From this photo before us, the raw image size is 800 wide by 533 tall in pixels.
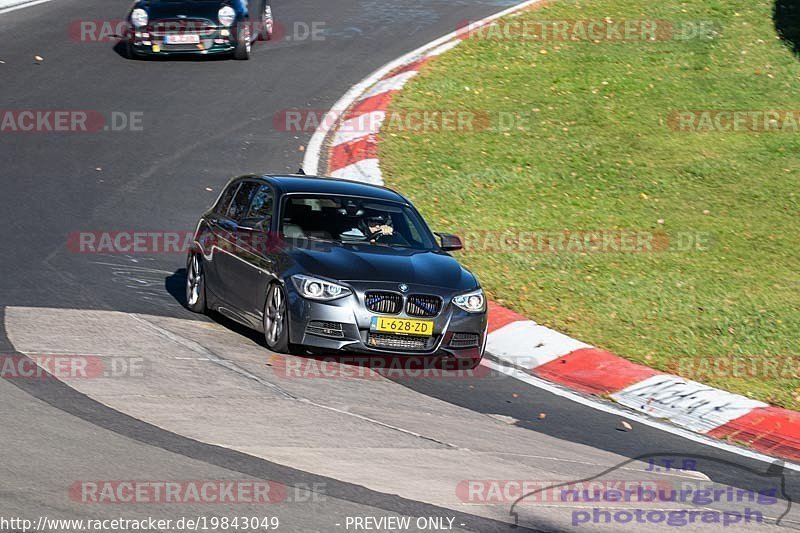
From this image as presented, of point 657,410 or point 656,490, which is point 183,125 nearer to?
point 657,410

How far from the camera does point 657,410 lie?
9930 millimetres

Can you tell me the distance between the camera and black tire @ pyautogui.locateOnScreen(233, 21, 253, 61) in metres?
21.8

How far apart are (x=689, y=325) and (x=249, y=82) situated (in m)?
11.0

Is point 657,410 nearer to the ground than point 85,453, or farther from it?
nearer to the ground

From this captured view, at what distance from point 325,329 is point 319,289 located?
336mm

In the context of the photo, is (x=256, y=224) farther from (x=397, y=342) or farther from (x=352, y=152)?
(x=352, y=152)

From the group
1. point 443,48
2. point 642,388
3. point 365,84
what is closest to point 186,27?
point 365,84

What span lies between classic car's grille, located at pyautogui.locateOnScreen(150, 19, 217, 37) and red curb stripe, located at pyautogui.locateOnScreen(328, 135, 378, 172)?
5303 millimetres

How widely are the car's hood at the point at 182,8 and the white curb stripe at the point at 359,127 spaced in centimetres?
452

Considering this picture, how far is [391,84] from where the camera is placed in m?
20.2

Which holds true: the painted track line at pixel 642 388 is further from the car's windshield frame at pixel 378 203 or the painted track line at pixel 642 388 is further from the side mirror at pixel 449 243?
the car's windshield frame at pixel 378 203

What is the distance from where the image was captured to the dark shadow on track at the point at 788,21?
72.2 feet

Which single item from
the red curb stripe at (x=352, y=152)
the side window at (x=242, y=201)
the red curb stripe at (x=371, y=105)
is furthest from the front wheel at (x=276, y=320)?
the red curb stripe at (x=371, y=105)

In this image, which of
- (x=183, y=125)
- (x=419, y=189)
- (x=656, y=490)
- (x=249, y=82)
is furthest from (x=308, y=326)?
(x=249, y=82)
